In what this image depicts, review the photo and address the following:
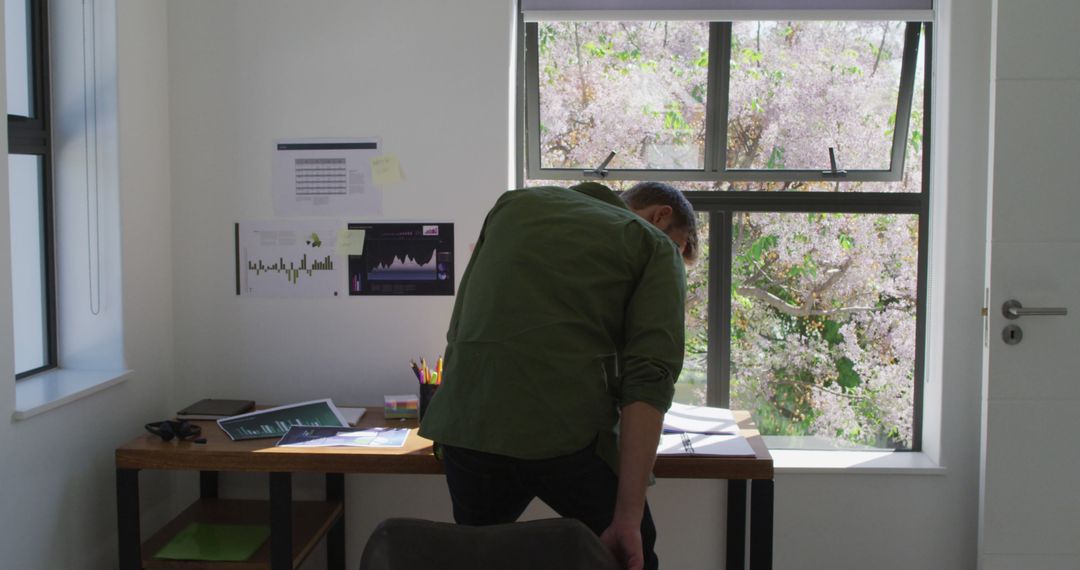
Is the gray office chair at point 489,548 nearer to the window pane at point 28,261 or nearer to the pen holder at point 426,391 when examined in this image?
the pen holder at point 426,391

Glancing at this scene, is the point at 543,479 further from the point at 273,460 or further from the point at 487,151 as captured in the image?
the point at 487,151

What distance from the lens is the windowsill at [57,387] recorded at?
2119 mm

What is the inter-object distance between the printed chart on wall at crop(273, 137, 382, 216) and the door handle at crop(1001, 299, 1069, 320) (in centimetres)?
201

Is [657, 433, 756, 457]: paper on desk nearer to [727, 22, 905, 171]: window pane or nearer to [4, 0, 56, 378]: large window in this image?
[727, 22, 905, 171]: window pane

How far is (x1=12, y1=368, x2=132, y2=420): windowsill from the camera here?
212 centimetres

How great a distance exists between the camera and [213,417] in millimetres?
2543

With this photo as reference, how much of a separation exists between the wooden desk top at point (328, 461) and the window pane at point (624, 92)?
1.21 metres

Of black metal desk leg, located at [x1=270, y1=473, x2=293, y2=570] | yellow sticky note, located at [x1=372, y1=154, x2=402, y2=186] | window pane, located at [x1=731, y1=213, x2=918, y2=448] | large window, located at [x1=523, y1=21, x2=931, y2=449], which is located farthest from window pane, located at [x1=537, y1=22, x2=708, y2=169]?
black metal desk leg, located at [x1=270, y1=473, x2=293, y2=570]

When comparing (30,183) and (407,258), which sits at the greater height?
(30,183)

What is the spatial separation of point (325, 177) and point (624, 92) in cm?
111

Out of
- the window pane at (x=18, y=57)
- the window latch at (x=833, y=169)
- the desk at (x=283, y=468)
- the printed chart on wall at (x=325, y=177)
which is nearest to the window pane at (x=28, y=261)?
the window pane at (x=18, y=57)

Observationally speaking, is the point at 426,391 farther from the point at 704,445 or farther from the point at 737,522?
the point at 737,522

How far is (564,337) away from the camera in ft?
5.28

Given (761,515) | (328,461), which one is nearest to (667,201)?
(761,515)
